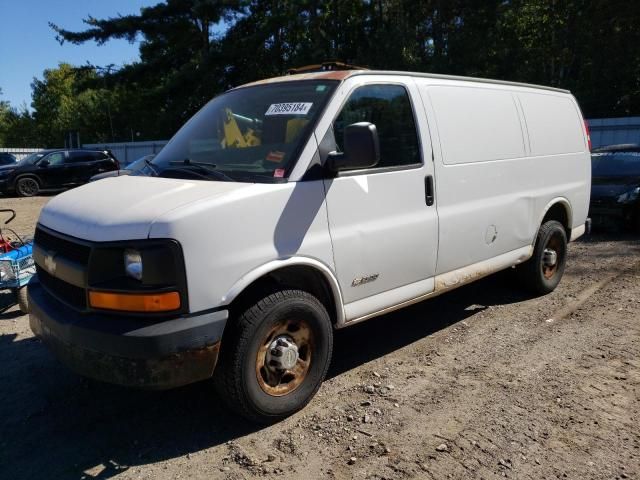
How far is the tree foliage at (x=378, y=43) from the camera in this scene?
75.5ft

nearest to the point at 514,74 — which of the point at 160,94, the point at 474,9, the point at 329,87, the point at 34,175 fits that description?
the point at 474,9

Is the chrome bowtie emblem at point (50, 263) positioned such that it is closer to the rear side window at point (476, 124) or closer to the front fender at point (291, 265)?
the front fender at point (291, 265)

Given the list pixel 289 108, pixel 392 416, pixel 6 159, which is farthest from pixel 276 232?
pixel 6 159

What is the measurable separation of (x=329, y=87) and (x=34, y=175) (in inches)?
690

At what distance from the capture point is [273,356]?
329 centimetres

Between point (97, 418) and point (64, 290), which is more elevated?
point (64, 290)

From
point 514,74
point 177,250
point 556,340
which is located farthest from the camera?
point 514,74

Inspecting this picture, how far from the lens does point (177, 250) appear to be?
2770 millimetres

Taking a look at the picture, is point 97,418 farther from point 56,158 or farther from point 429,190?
point 56,158

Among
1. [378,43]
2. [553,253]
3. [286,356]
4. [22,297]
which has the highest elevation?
[378,43]

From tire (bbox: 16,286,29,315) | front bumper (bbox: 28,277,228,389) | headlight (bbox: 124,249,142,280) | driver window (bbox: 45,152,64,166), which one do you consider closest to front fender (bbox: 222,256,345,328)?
front bumper (bbox: 28,277,228,389)

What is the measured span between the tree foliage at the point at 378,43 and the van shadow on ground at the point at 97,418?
2227cm

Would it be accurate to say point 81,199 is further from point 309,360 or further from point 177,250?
point 309,360

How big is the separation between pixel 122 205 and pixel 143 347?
82cm
